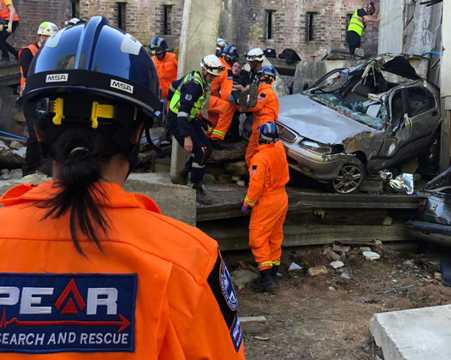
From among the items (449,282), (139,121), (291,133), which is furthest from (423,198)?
(139,121)

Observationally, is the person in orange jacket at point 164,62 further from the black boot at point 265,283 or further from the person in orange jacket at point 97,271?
the person in orange jacket at point 97,271

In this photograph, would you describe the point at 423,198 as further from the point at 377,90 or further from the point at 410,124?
the point at 377,90

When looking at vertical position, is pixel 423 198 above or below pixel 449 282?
above

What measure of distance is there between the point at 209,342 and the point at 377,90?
962cm

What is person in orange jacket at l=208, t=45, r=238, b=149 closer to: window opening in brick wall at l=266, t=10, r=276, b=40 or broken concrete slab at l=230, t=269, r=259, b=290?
broken concrete slab at l=230, t=269, r=259, b=290

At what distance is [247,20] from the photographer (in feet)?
69.0

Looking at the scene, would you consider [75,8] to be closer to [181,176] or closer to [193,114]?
[181,176]

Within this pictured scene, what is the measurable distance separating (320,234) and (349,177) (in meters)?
1.04

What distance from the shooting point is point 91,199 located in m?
1.09

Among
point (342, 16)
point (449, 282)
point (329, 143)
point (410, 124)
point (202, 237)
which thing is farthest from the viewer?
point (342, 16)

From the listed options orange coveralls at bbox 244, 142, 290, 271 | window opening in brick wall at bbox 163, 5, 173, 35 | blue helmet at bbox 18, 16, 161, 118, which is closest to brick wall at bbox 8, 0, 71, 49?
window opening in brick wall at bbox 163, 5, 173, 35

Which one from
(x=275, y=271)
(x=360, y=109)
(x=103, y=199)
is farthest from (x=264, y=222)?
(x=103, y=199)

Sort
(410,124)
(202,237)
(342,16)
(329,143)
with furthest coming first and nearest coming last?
(342,16) < (410,124) < (329,143) < (202,237)

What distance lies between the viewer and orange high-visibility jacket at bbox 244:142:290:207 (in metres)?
6.40
